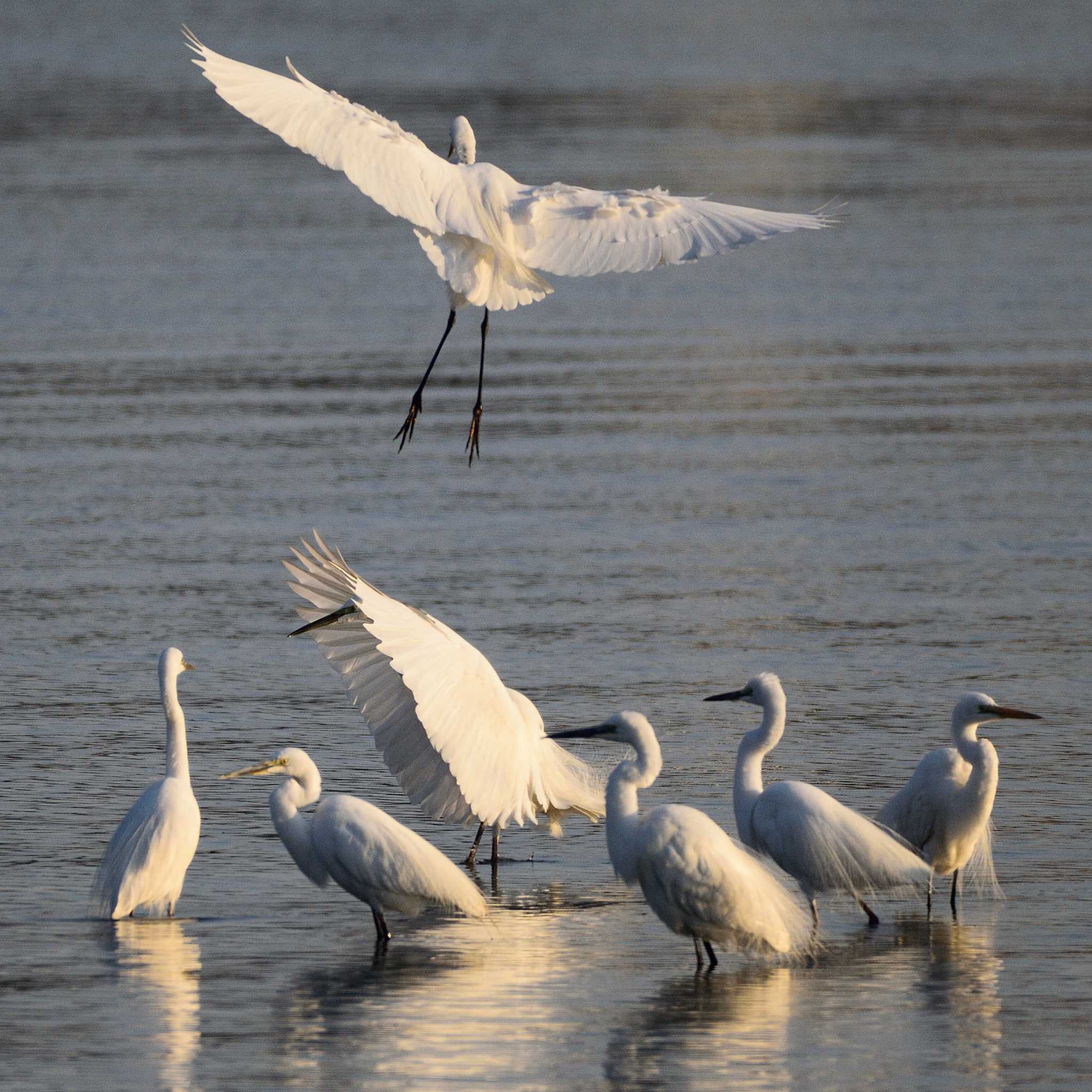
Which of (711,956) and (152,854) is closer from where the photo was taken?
(711,956)

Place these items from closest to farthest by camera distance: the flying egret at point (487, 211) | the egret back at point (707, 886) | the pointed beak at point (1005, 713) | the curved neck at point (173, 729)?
the egret back at point (707, 886), the pointed beak at point (1005, 713), the curved neck at point (173, 729), the flying egret at point (487, 211)

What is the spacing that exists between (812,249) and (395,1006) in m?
19.6

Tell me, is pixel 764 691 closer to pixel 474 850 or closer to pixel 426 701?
pixel 426 701

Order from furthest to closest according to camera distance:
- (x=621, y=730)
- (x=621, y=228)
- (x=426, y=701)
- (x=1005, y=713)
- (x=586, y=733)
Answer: (x=621, y=228), (x=426, y=701), (x=1005, y=713), (x=586, y=733), (x=621, y=730)

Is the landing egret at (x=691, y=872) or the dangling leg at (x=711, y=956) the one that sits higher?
the landing egret at (x=691, y=872)

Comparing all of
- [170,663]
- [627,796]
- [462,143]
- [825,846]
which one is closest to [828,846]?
[825,846]

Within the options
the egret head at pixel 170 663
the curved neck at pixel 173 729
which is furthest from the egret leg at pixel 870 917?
the egret head at pixel 170 663

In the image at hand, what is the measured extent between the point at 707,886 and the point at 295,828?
1.66 m

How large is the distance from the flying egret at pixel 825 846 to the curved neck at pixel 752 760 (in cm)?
6

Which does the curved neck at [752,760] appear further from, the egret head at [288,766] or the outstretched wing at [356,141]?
the outstretched wing at [356,141]

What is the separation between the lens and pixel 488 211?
33.3 feet

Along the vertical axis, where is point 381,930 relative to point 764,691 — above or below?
below

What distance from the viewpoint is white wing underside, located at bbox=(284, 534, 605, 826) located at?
921 cm

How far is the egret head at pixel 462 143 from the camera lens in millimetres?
10992
